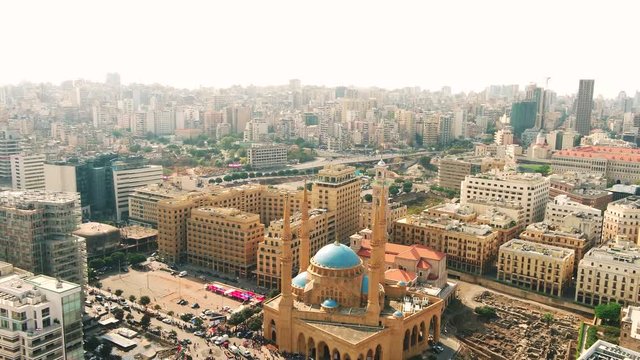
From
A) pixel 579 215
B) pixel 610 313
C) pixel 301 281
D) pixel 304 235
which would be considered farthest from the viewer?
pixel 579 215

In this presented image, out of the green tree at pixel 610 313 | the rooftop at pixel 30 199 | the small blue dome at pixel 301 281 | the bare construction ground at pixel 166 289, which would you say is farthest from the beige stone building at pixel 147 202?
the green tree at pixel 610 313

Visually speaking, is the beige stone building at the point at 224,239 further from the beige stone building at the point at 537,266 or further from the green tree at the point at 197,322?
the beige stone building at the point at 537,266

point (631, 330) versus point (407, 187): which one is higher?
point (631, 330)

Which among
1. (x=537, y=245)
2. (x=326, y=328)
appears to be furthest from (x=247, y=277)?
(x=537, y=245)

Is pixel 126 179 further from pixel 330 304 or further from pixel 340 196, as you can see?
pixel 330 304

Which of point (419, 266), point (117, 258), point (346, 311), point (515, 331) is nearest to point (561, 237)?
point (515, 331)

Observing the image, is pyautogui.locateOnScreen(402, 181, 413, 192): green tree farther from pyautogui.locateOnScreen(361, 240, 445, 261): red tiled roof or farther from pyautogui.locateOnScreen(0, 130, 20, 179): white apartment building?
pyautogui.locateOnScreen(0, 130, 20, 179): white apartment building
